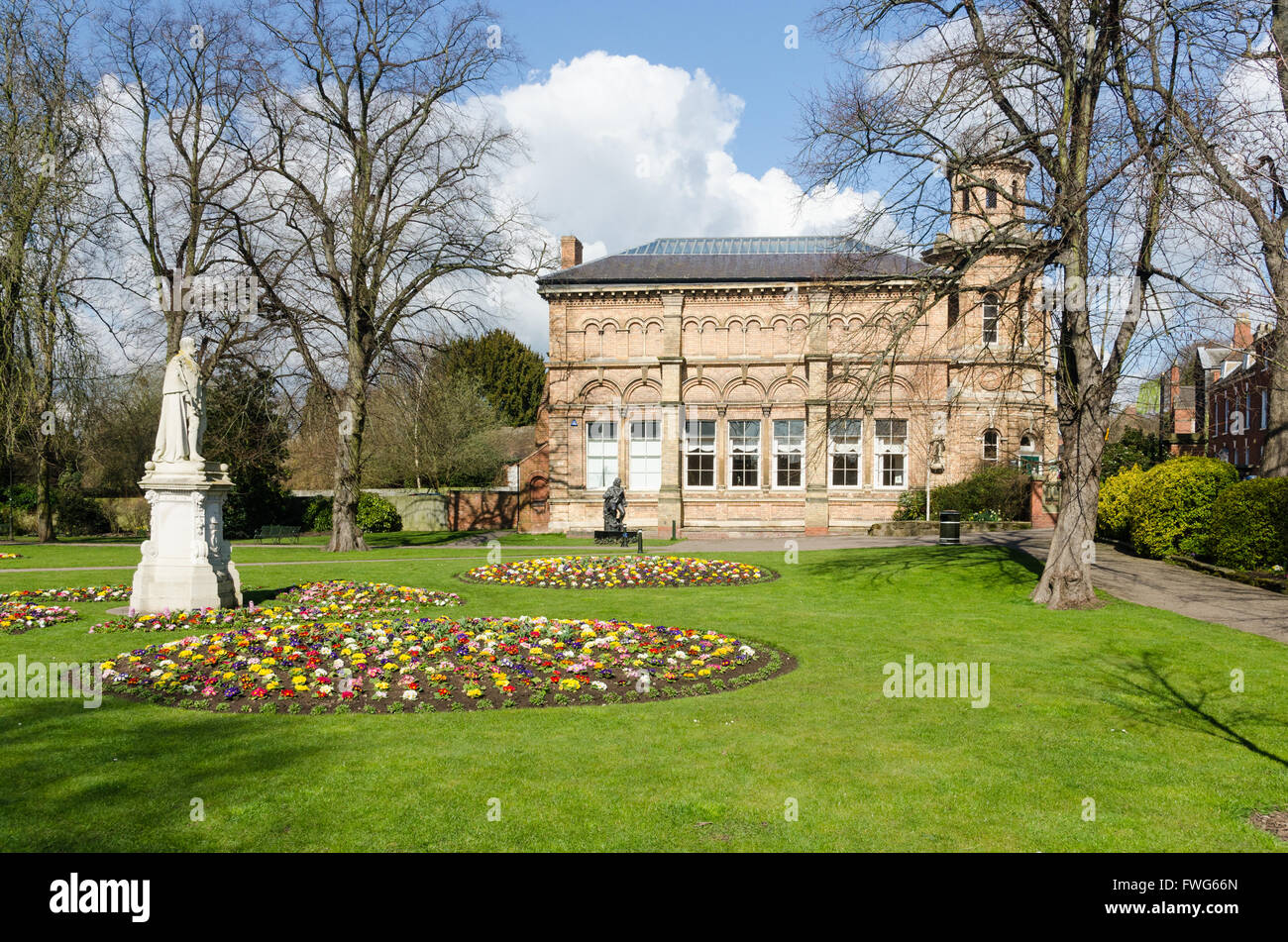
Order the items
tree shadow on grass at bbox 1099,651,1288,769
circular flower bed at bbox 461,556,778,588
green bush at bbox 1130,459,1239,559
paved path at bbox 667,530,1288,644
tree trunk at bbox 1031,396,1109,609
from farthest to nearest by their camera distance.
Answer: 1. green bush at bbox 1130,459,1239,559
2. circular flower bed at bbox 461,556,778,588
3. tree trunk at bbox 1031,396,1109,609
4. paved path at bbox 667,530,1288,644
5. tree shadow on grass at bbox 1099,651,1288,769

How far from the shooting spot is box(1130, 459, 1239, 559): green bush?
2075 centimetres

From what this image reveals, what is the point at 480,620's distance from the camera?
12969 millimetres

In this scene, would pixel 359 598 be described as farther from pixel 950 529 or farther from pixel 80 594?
pixel 950 529

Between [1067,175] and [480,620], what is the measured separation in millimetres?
12330

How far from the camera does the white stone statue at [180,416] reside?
13.6 meters

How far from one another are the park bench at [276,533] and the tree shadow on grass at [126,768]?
2439 cm

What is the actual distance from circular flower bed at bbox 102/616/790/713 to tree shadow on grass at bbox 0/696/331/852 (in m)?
0.65

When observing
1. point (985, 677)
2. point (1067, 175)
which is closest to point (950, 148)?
point (1067, 175)

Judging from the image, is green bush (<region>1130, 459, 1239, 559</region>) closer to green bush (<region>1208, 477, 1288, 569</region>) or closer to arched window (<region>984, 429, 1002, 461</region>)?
green bush (<region>1208, 477, 1288, 569</region>)

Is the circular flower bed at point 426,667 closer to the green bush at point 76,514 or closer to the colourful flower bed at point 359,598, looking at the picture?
the colourful flower bed at point 359,598

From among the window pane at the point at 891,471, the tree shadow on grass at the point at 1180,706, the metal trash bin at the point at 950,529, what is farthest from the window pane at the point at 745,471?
the tree shadow on grass at the point at 1180,706

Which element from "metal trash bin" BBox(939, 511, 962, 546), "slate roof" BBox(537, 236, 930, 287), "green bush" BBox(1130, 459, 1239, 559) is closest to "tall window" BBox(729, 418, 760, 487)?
"slate roof" BBox(537, 236, 930, 287)
